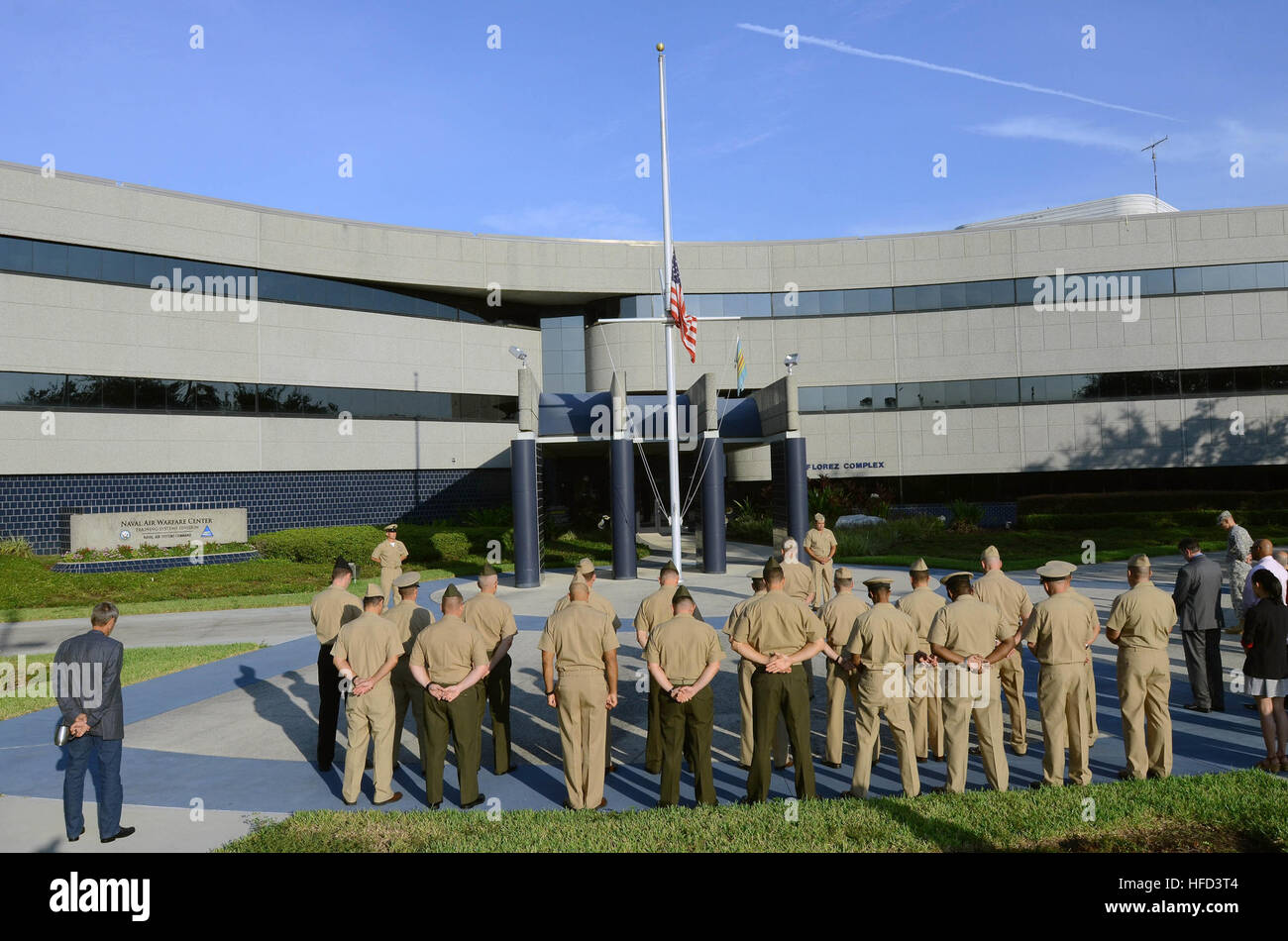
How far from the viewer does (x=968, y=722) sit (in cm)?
678

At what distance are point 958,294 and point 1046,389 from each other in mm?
5288

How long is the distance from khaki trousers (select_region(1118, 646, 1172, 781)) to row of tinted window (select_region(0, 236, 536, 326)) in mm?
28788

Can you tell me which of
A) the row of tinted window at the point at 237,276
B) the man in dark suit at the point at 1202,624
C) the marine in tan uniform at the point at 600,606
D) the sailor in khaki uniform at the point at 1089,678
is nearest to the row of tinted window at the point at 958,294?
the row of tinted window at the point at 237,276

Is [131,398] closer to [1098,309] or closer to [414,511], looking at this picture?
[414,511]

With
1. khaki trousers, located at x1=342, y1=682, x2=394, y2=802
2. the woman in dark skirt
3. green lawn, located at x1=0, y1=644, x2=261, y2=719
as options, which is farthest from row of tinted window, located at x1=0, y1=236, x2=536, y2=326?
the woman in dark skirt

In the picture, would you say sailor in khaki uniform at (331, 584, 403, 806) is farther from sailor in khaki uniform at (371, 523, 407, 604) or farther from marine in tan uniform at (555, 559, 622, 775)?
sailor in khaki uniform at (371, 523, 407, 604)

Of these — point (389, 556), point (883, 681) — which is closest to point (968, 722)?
point (883, 681)

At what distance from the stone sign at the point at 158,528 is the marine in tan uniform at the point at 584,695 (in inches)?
901

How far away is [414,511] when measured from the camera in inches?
1259

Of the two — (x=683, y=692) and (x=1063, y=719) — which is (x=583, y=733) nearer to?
(x=683, y=692)

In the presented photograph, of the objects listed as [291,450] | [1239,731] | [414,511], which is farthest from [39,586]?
[1239,731]

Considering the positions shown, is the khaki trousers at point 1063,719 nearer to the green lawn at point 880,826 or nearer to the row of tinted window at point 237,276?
the green lawn at point 880,826
